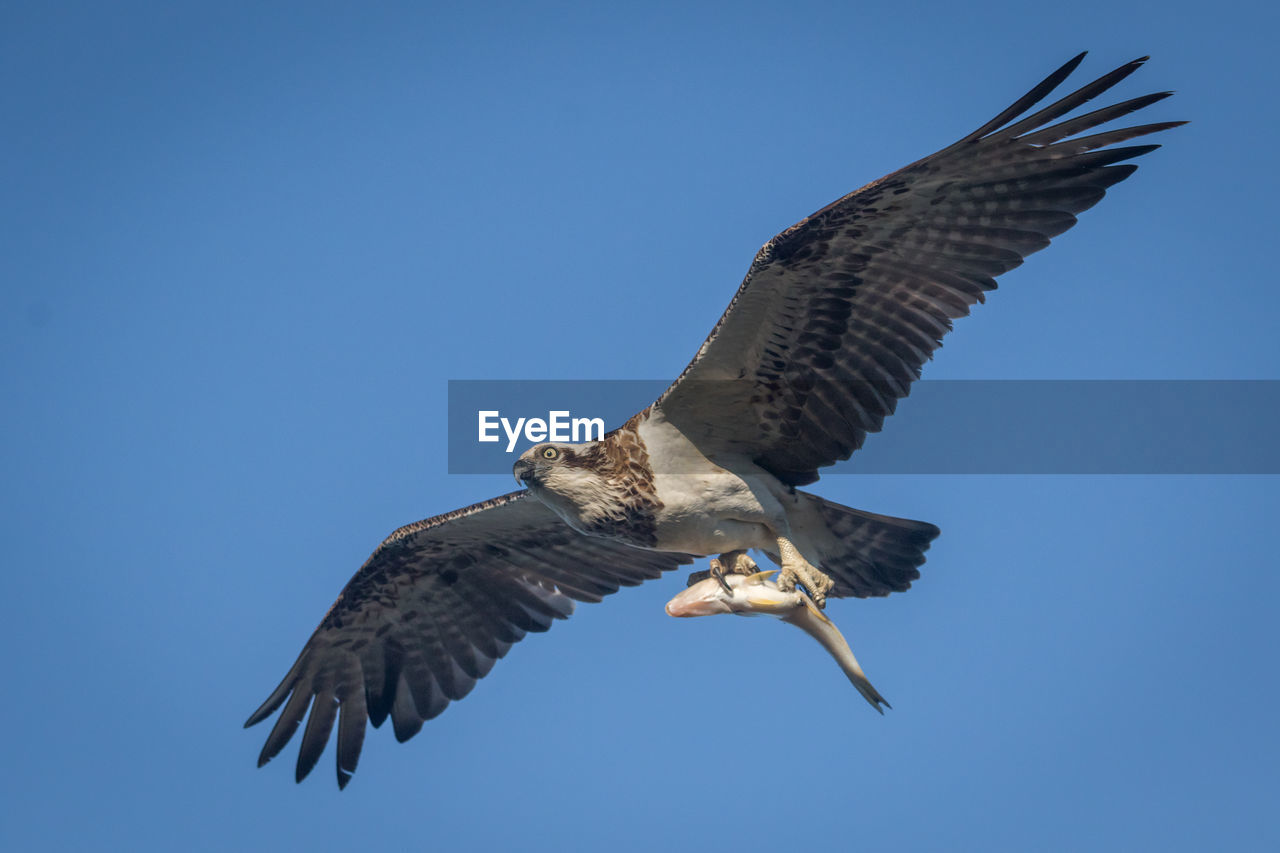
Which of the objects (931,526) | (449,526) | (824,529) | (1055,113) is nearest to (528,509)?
(449,526)

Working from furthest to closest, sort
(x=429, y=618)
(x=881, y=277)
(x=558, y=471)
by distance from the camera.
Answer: (x=429, y=618) < (x=558, y=471) < (x=881, y=277)

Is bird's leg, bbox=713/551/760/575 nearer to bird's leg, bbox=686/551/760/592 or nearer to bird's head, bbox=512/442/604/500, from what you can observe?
bird's leg, bbox=686/551/760/592

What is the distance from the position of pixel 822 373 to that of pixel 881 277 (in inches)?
36.2

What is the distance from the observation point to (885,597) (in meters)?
12.6

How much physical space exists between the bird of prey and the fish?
332 millimetres

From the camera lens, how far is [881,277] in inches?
453

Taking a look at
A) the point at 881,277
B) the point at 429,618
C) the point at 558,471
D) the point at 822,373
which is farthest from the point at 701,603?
the point at 429,618

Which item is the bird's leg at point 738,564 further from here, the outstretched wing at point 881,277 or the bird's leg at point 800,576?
the outstretched wing at point 881,277

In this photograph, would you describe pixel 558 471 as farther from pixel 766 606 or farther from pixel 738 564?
pixel 766 606

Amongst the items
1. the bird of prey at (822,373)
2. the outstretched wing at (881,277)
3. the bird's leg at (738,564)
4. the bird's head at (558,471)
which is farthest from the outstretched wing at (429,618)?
the outstretched wing at (881,277)

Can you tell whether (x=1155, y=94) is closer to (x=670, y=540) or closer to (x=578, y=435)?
(x=670, y=540)

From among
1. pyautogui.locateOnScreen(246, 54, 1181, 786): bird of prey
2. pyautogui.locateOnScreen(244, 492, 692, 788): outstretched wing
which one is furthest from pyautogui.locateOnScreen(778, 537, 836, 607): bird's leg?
pyautogui.locateOnScreen(244, 492, 692, 788): outstretched wing

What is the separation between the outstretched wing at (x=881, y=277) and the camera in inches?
435

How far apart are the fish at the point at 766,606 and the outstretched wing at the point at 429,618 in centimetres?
284
